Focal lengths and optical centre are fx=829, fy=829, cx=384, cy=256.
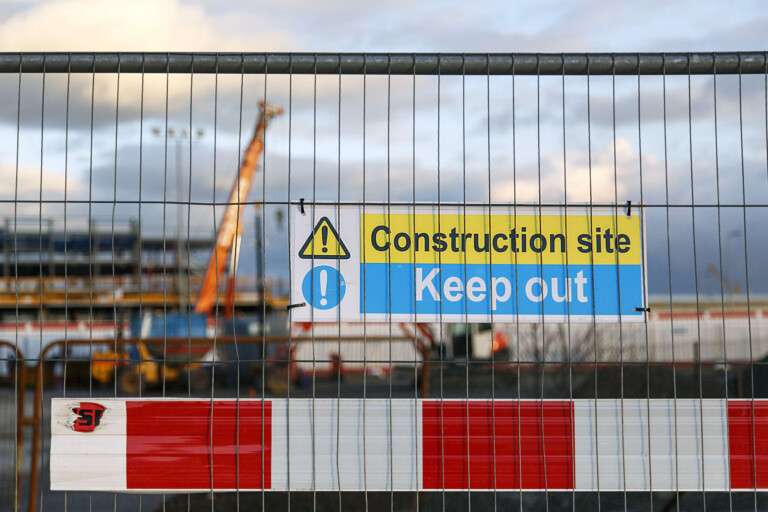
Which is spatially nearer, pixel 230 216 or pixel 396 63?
pixel 396 63

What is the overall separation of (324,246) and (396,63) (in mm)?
1083

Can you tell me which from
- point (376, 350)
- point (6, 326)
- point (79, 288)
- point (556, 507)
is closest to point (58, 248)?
point (79, 288)

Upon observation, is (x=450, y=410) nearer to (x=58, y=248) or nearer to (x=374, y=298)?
(x=374, y=298)

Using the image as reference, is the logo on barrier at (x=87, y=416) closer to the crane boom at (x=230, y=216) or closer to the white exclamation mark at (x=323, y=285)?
the white exclamation mark at (x=323, y=285)

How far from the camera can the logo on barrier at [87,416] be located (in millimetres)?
4512

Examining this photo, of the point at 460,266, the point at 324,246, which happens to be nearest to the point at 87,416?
the point at 324,246

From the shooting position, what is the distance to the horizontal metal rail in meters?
4.54

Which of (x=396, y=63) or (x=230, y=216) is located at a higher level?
(x=230, y=216)

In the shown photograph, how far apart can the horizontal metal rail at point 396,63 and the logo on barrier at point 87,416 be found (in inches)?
72.7

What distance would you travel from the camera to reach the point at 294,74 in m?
4.59

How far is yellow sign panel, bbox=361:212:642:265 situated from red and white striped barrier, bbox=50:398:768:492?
0.78 meters

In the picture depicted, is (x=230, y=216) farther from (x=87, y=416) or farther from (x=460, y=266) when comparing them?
(x=460, y=266)

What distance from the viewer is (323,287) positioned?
448cm

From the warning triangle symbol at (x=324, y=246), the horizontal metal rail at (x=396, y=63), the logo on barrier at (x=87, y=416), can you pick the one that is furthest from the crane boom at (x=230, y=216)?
the warning triangle symbol at (x=324, y=246)
